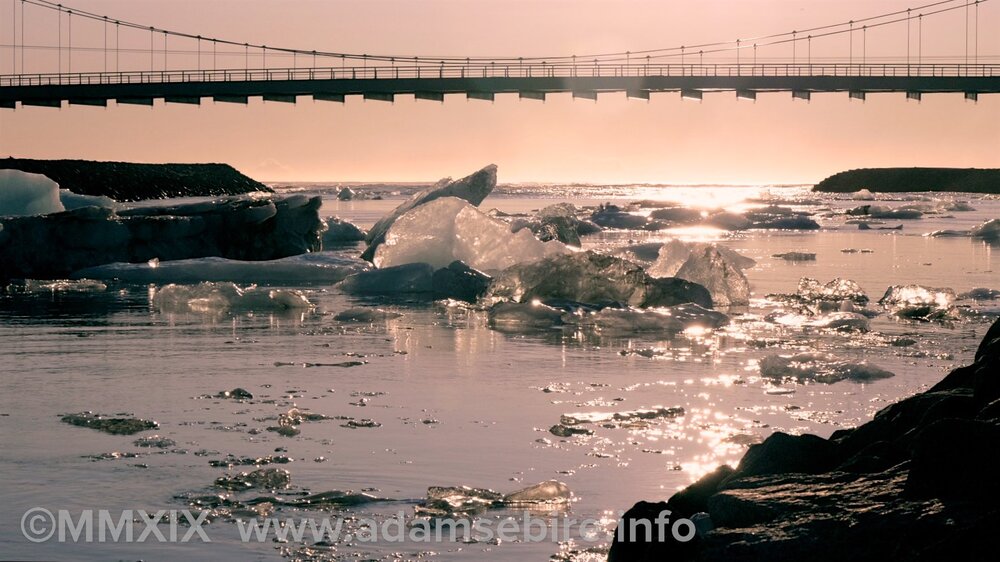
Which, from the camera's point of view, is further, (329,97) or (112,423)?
(329,97)

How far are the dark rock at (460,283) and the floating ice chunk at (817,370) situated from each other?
4506mm

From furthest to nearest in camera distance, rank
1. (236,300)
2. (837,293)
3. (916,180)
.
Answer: (916,180) < (837,293) < (236,300)

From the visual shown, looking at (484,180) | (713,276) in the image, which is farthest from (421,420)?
(484,180)

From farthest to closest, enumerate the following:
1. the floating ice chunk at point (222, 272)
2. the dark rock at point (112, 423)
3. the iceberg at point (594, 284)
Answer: the floating ice chunk at point (222, 272), the iceberg at point (594, 284), the dark rock at point (112, 423)

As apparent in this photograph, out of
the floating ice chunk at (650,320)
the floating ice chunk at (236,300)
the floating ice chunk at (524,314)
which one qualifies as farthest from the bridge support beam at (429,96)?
the floating ice chunk at (650,320)

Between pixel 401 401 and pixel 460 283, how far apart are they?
5499mm

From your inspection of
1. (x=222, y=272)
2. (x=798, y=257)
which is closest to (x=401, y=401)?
(x=222, y=272)

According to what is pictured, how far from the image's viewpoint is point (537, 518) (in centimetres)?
361

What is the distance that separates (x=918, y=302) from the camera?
970cm

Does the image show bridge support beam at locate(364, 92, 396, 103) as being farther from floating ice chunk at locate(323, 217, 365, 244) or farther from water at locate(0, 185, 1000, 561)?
water at locate(0, 185, 1000, 561)

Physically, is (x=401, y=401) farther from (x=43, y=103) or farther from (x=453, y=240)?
(x=43, y=103)

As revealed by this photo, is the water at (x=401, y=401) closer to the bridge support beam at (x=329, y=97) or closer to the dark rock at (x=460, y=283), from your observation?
the dark rock at (x=460, y=283)

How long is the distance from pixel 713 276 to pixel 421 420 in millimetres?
6210

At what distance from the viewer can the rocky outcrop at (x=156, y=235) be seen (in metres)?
14.0
